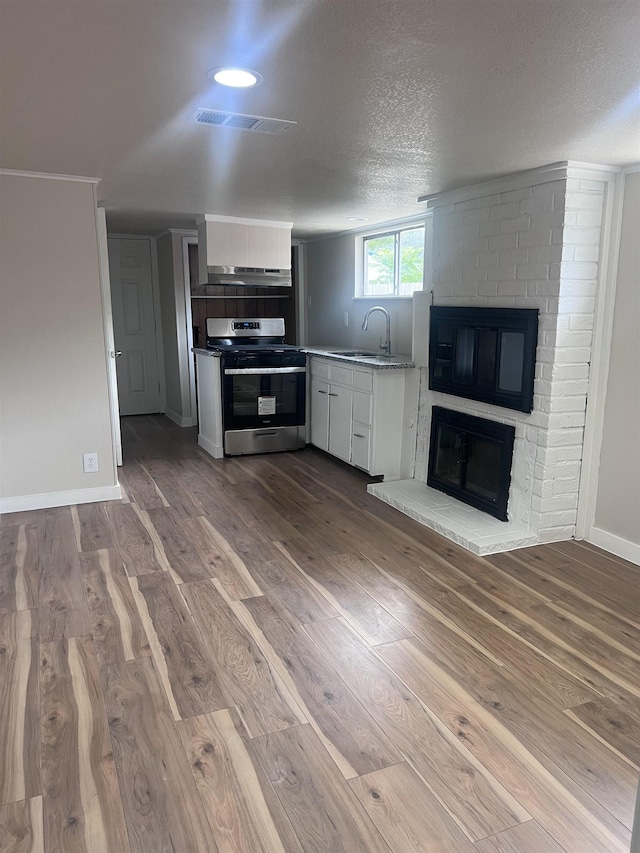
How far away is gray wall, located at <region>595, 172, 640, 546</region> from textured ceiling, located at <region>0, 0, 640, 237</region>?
43 centimetres

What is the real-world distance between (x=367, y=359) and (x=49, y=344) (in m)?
2.37

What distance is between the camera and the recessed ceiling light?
1.92m

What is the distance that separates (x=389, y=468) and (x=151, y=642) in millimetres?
2588

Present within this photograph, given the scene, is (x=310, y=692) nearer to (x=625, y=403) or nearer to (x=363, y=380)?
(x=625, y=403)

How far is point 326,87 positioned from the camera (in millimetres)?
2061

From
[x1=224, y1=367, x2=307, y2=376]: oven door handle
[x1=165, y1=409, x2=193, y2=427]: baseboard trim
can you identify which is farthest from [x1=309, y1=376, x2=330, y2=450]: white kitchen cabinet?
[x1=165, y1=409, x2=193, y2=427]: baseboard trim

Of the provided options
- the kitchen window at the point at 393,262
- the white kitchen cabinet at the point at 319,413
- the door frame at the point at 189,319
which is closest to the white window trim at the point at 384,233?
the kitchen window at the point at 393,262

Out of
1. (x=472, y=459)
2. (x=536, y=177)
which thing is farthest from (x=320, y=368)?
(x=536, y=177)

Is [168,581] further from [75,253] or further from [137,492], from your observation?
[75,253]

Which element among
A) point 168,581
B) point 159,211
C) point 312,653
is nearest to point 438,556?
point 312,653

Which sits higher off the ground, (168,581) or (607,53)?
(607,53)

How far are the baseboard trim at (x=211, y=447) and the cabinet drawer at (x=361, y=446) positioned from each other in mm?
1258

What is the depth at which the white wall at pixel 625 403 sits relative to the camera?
10.4ft

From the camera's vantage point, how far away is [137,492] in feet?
14.5
